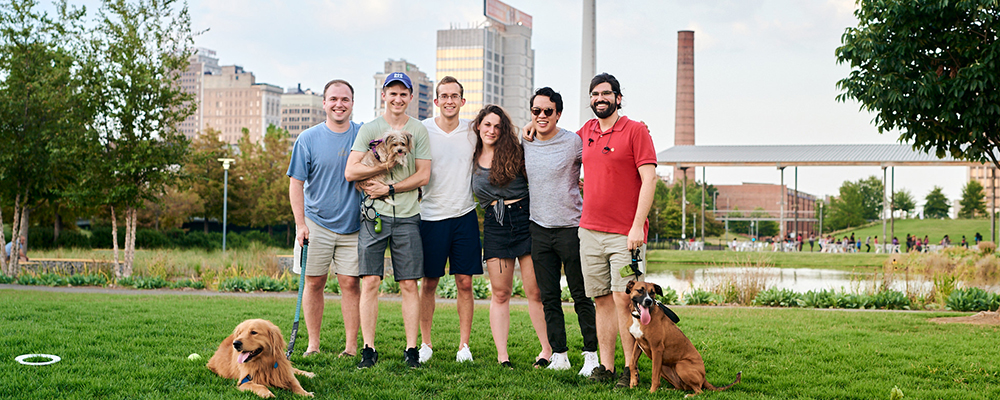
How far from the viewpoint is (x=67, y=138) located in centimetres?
1473

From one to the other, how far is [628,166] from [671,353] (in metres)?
1.25

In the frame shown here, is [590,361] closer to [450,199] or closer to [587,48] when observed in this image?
[450,199]

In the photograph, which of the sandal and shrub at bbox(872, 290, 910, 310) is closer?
the sandal

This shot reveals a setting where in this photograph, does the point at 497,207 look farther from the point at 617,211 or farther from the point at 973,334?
the point at 973,334

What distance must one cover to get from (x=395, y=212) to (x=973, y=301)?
30.8 ft

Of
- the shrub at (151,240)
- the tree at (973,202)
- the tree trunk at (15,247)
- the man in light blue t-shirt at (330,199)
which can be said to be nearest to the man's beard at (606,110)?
the man in light blue t-shirt at (330,199)

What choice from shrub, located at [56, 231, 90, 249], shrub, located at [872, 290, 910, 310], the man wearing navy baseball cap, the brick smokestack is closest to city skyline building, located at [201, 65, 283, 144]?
the brick smokestack

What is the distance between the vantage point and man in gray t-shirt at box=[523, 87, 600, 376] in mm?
5016

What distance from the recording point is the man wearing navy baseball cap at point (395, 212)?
5105 millimetres

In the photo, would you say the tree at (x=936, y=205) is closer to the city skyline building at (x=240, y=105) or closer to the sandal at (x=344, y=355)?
the sandal at (x=344, y=355)

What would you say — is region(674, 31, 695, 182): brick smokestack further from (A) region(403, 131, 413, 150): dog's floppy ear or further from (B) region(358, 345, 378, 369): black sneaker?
(B) region(358, 345, 378, 369): black sneaker

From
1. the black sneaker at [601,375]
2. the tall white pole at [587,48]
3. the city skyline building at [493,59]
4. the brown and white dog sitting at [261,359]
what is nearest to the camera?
the brown and white dog sitting at [261,359]

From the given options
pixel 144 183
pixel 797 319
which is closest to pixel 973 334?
pixel 797 319

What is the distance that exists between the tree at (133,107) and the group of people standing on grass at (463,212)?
11304 millimetres
